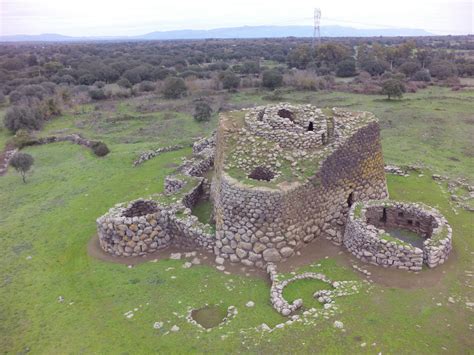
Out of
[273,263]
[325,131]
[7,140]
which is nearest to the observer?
[273,263]

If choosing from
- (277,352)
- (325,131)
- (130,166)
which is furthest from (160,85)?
(277,352)

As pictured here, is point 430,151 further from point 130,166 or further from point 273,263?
point 130,166

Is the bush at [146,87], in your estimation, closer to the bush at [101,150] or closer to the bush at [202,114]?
the bush at [202,114]

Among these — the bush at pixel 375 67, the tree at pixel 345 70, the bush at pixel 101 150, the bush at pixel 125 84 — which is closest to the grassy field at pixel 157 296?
the bush at pixel 101 150

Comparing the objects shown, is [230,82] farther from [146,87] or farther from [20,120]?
[20,120]

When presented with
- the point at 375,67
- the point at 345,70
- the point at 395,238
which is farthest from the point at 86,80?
the point at 395,238

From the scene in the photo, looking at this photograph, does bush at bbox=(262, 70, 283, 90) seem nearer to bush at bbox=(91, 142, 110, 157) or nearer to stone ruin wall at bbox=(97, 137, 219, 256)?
bush at bbox=(91, 142, 110, 157)
